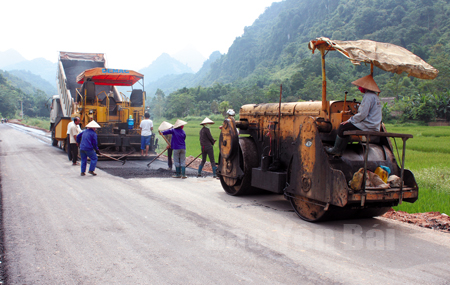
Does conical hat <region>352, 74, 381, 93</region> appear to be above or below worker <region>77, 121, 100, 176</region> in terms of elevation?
above

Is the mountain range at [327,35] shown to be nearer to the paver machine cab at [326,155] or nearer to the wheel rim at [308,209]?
the paver machine cab at [326,155]

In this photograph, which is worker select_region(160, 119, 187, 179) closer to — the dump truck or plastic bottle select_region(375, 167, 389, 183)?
the dump truck

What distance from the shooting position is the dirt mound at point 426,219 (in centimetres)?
610

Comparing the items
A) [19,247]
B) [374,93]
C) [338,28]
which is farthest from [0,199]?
[338,28]

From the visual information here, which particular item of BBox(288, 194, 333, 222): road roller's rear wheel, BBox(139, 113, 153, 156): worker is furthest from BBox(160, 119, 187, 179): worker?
BBox(288, 194, 333, 222): road roller's rear wheel

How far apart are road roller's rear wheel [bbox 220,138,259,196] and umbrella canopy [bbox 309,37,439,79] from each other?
121 inches

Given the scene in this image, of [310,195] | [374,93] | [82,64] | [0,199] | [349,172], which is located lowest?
[0,199]

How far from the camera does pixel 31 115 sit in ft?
311

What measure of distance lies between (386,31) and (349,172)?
100727mm

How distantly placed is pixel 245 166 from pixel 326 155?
2.54 metres

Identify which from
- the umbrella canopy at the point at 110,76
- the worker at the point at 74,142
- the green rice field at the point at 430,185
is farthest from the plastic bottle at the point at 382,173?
the umbrella canopy at the point at 110,76

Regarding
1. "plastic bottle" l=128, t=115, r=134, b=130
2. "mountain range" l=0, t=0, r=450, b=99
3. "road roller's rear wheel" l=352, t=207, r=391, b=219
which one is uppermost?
"mountain range" l=0, t=0, r=450, b=99

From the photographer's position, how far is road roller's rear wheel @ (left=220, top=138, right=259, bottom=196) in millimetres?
8070

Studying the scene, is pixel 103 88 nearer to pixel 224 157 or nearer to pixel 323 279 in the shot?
pixel 224 157
